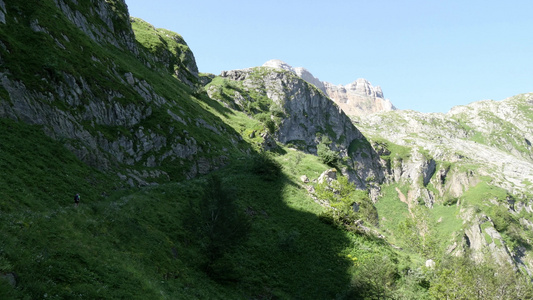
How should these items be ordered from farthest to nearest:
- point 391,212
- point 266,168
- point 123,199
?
point 391,212 → point 266,168 → point 123,199

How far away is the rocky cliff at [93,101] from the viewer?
3322 cm

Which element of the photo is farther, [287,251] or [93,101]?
[93,101]

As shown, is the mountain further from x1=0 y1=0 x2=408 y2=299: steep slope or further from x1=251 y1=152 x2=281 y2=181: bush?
x1=251 y1=152 x2=281 y2=181: bush

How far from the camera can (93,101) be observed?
4156 centimetres

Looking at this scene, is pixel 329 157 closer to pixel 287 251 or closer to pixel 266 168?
pixel 266 168

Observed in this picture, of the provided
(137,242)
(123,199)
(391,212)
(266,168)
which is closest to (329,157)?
(266,168)

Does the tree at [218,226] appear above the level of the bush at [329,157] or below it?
below

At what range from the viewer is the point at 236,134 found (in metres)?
79.3

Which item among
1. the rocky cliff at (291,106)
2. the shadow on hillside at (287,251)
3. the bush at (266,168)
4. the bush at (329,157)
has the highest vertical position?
the rocky cliff at (291,106)

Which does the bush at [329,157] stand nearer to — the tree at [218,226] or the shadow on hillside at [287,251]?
the shadow on hillside at [287,251]

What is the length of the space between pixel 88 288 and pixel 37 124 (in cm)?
2721

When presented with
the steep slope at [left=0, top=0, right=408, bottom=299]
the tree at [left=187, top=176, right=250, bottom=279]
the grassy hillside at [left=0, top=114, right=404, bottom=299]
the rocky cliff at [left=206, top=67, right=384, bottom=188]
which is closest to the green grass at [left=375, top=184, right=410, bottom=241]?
the rocky cliff at [left=206, top=67, right=384, bottom=188]

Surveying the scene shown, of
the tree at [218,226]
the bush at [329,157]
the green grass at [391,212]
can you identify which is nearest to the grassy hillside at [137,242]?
the tree at [218,226]

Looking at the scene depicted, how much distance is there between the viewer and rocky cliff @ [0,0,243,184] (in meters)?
33.2
